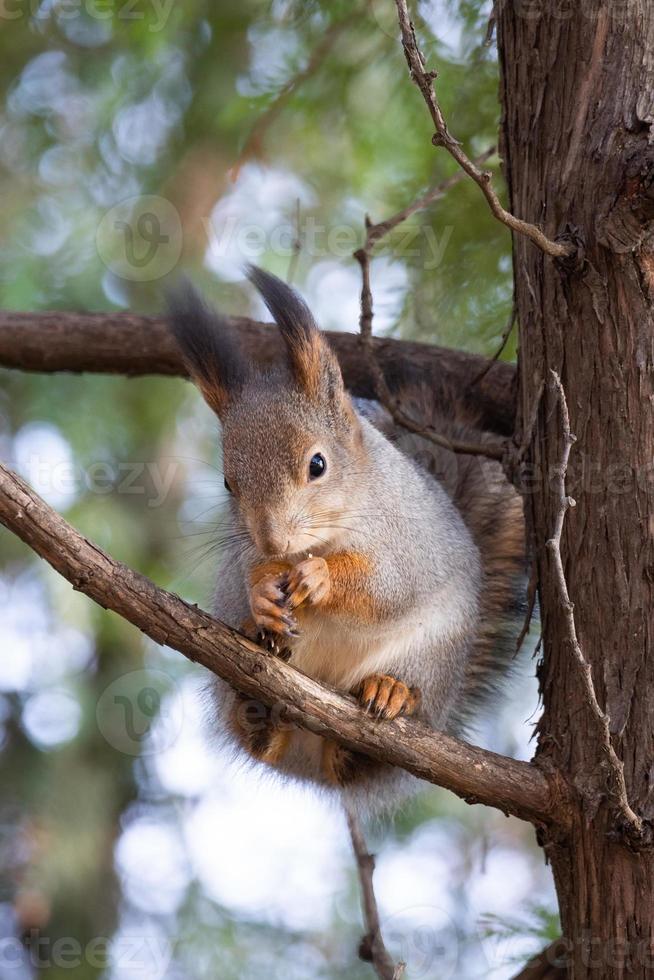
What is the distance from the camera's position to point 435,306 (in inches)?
111

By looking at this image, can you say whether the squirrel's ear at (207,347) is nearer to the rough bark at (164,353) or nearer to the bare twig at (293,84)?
the rough bark at (164,353)

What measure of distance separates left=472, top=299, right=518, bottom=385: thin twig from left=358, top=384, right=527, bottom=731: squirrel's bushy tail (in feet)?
0.46

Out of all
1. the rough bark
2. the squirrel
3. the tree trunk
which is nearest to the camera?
the tree trunk

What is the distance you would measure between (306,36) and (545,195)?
1.21 m

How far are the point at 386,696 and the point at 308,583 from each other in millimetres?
248

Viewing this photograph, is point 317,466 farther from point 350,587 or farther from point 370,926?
point 370,926

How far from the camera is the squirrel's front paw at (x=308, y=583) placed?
6.56ft

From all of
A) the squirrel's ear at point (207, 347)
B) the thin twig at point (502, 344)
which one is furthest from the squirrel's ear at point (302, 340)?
the thin twig at point (502, 344)

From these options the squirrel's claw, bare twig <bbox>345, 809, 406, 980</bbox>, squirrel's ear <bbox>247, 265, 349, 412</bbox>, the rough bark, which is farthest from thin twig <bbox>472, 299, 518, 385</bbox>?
bare twig <bbox>345, 809, 406, 980</bbox>

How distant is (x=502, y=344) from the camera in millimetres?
2309

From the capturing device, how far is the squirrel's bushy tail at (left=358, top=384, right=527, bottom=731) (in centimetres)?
249

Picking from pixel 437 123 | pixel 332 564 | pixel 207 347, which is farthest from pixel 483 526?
pixel 437 123

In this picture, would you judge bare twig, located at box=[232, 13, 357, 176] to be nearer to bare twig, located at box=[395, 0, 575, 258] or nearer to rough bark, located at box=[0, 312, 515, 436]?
rough bark, located at box=[0, 312, 515, 436]

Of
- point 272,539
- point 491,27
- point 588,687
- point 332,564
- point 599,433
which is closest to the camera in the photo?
point 588,687
